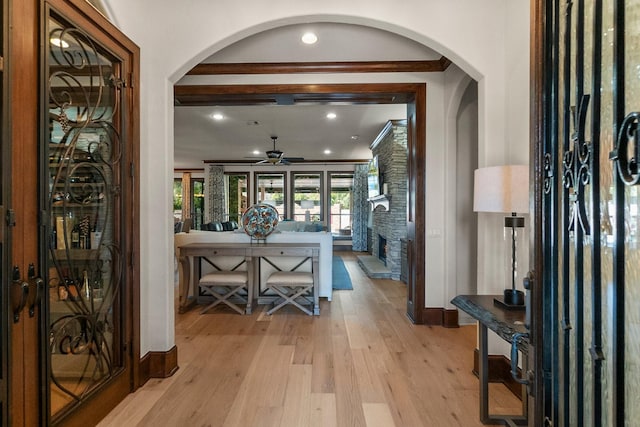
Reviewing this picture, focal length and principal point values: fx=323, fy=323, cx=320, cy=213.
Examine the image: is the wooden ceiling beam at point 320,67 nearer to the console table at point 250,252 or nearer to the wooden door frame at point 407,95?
the wooden door frame at point 407,95

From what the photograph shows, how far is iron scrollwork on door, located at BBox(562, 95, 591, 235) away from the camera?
857 millimetres

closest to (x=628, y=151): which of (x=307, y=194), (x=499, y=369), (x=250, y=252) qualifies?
(x=499, y=369)

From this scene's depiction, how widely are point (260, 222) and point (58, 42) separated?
2840 mm

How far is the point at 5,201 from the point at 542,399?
2191mm

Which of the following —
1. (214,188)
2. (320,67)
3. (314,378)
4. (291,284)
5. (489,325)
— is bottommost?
(314,378)

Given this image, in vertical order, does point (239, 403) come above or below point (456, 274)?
below

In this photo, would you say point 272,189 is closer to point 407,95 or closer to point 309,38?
point 407,95

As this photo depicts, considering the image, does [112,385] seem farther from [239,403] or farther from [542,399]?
[542,399]

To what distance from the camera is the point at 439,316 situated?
358cm

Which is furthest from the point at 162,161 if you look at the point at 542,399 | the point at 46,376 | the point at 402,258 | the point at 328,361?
the point at 402,258

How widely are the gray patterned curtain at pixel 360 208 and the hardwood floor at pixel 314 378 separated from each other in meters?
6.49

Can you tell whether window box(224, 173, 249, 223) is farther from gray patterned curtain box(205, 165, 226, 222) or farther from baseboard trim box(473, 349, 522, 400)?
baseboard trim box(473, 349, 522, 400)

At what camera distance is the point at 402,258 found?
5879 millimetres

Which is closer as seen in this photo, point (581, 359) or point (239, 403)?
point (581, 359)
